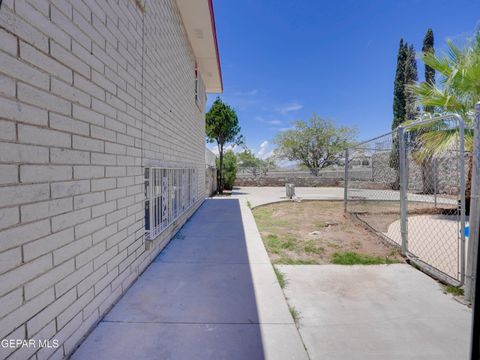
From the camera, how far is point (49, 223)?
5.47ft

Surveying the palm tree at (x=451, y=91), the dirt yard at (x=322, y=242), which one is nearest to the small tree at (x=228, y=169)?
the dirt yard at (x=322, y=242)

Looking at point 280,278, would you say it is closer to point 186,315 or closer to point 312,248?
point 186,315

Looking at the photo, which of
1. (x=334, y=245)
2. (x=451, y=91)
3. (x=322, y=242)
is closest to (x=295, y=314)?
(x=334, y=245)

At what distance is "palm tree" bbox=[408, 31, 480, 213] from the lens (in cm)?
578

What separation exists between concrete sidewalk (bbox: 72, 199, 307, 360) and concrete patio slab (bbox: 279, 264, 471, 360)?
10.6 inches

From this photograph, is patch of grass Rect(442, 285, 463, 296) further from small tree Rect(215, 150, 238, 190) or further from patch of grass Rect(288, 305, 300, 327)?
small tree Rect(215, 150, 238, 190)

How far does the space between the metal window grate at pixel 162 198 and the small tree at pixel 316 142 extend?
25763mm

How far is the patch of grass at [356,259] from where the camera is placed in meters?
3.92

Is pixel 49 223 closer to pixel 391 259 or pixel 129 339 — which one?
pixel 129 339

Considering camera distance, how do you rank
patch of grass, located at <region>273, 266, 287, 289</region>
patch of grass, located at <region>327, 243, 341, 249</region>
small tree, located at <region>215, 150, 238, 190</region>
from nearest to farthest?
patch of grass, located at <region>273, 266, 287, 289</region>, patch of grass, located at <region>327, 243, 341, 249</region>, small tree, located at <region>215, 150, 238, 190</region>

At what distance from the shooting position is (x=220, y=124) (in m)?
15.5

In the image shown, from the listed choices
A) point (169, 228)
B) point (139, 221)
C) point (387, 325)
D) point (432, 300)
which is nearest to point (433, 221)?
point (432, 300)

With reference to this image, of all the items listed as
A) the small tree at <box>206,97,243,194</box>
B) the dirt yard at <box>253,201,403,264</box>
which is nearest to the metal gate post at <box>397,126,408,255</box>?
the dirt yard at <box>253,201,403,264</box>

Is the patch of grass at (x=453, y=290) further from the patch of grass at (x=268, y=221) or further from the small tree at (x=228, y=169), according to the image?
the small tree at (x=228, y=169)
